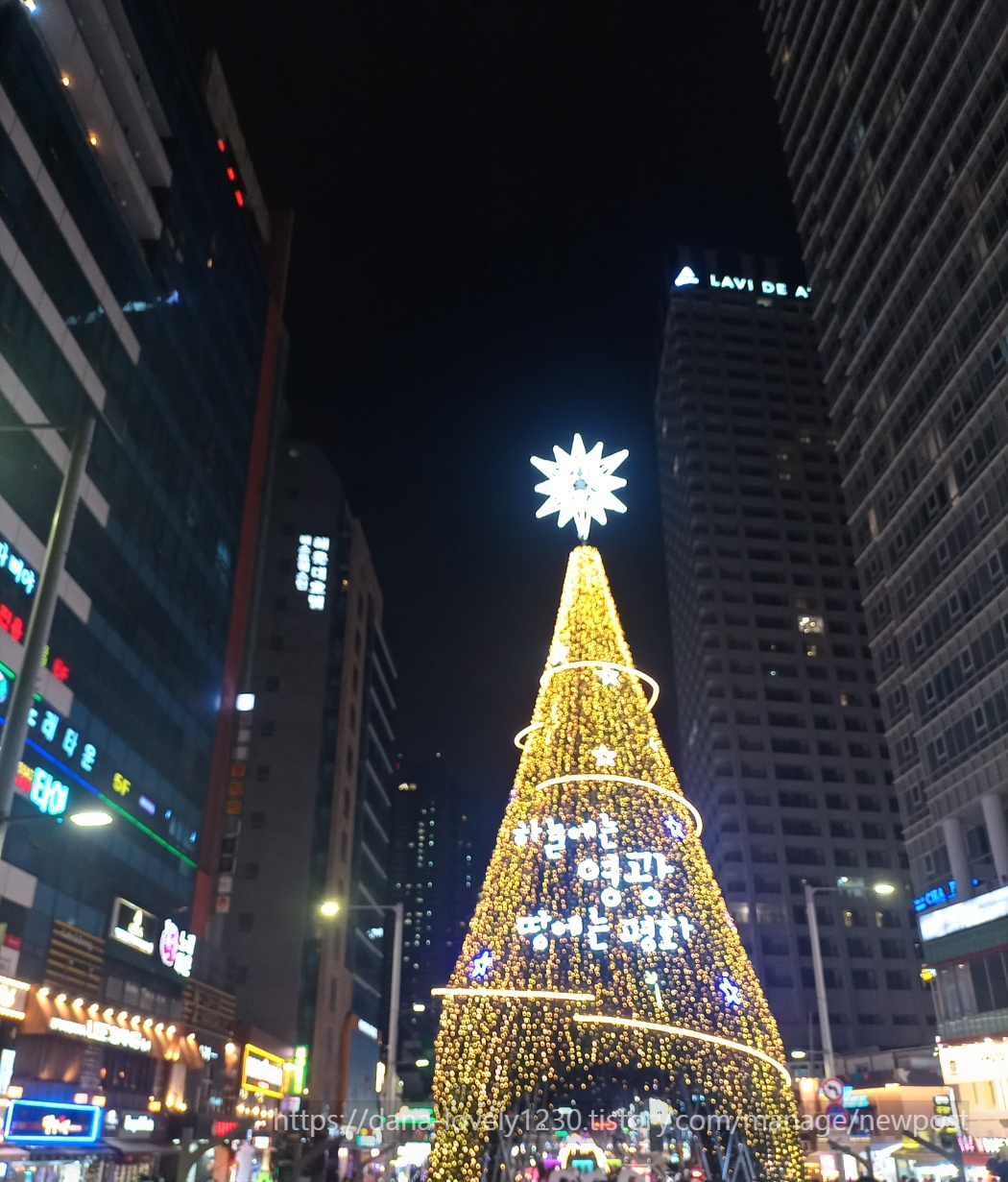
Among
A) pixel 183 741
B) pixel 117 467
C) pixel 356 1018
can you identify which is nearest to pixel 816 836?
pixel 356 1018

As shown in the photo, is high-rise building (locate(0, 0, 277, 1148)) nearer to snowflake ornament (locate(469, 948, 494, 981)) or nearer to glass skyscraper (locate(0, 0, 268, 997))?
glass skyscraper (locate(0, 0, 268, 997))

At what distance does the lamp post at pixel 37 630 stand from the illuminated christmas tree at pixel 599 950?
11.4 metres

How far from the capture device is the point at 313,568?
8338 centimetres

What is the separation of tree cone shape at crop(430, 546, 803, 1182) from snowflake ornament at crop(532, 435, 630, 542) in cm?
424

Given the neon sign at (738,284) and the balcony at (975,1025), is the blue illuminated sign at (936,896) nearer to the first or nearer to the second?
the balcony at (975,1025)

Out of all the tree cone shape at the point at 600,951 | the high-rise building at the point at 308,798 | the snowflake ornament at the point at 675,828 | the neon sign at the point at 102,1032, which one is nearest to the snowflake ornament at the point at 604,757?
the tree cone shape at the point at 600,951

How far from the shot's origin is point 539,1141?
3180cm

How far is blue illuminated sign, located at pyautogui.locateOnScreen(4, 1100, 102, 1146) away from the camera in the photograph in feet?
90.1

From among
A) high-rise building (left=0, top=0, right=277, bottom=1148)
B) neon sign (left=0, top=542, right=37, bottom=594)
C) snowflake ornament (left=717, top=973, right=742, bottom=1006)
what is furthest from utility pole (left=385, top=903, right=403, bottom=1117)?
neon sign (left=0, top=542, right=37, bottom=594)

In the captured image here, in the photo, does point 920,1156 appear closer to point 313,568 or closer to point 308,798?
point 308,798

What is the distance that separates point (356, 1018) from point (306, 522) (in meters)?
39.0

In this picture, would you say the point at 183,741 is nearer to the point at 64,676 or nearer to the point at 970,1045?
the point at 64,676

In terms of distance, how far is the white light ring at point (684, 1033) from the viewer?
20188 millimetres

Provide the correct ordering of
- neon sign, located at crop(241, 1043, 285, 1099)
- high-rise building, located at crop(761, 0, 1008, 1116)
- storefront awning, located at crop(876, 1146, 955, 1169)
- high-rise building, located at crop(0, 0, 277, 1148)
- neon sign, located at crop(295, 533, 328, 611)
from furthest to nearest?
neon sign, located at crop(295, 533, 328, 611)
neon sign, located at crop(241, 1043, 285, 1099)
high-rise building, located at crop(761, 0, 1008, 1116)
high-rise building, located at crop(0, 0, 277, 1148)
storefront awning, located at crop(876, 1146, 955, 1169)
